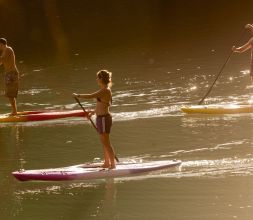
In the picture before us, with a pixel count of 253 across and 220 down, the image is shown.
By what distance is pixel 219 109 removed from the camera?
41.7ft

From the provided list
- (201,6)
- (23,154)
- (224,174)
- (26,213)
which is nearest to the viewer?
(26,213)

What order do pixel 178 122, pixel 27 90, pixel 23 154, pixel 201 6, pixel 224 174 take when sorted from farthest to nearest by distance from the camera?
pixel 201 6
pixel 27 90
pixel 178 122
pixel 23 154
pixel 224 174

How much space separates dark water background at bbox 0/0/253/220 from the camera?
314 inches

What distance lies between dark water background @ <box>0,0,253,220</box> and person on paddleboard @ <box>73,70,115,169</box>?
1.43 feet

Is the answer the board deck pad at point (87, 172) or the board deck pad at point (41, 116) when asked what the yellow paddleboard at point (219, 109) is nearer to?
the board deck pad at point (41, 116)

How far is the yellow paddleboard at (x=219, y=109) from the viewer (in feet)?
41.2

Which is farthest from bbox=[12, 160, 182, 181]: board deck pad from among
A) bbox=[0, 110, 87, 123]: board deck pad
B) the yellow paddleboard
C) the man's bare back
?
the man's bare back

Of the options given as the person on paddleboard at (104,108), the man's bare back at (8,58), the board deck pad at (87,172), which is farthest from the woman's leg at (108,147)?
the man's bare back at (8,58)

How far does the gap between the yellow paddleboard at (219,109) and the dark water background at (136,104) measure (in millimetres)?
150

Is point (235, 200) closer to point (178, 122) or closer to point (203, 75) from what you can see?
point (178, 122)

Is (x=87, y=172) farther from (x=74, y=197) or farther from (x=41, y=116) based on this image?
(x=41, y=116)

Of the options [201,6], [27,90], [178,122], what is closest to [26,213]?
[178,122]

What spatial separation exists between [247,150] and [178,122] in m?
2.52

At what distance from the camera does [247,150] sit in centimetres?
990
